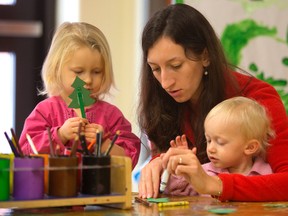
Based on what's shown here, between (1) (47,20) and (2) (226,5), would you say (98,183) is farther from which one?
(1) (47,20)

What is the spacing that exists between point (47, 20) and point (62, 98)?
1627mm

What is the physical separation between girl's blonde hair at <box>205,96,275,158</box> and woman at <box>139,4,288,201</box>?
3 cm

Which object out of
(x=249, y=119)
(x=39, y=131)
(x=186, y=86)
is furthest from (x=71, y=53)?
(x=249, y=119)

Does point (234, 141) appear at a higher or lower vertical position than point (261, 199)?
higher

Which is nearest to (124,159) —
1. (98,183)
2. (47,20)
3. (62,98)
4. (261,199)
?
(98,183)

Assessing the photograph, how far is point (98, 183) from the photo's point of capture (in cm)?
147

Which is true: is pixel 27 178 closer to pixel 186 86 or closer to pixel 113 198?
pixel 113 198

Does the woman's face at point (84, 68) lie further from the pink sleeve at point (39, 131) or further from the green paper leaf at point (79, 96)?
the green paper leaf at point (79, 96)

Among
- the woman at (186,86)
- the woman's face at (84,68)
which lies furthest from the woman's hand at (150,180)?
the woman's face at (84,68)

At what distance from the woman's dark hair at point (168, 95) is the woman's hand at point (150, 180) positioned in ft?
0.69

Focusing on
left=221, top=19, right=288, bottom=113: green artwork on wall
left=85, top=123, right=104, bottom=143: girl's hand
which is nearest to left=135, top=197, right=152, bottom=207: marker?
left=85, top=123, right=104, bottom=143: girl's hand

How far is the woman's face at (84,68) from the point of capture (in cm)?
205

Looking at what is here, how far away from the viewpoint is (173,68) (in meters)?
2.01

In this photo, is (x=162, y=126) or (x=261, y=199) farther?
(x=162, y=126)
